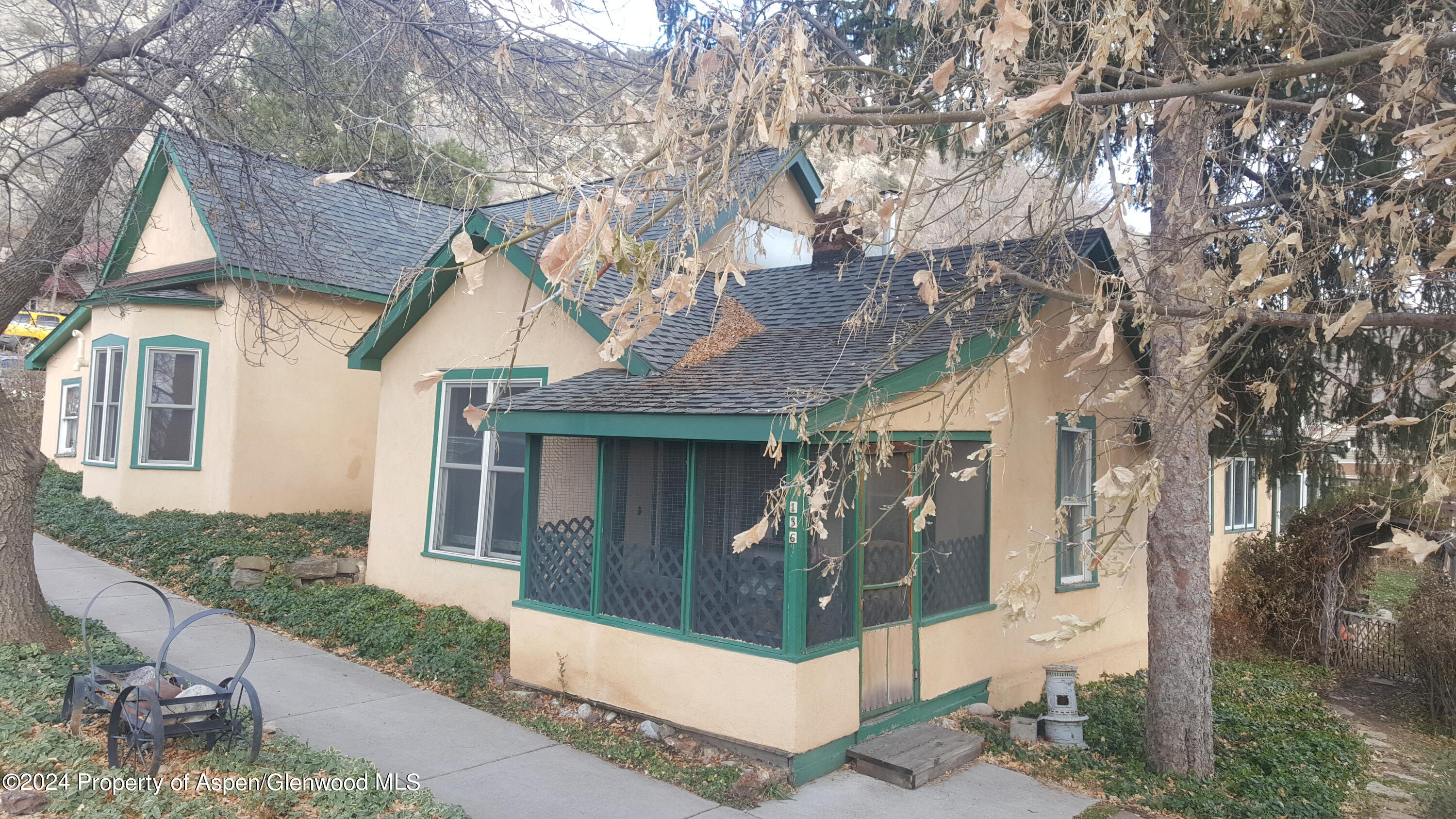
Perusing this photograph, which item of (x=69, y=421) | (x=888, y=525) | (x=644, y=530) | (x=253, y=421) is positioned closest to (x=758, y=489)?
(x=644, y=530)

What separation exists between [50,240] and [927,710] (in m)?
8.42

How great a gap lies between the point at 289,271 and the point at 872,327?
558 cm

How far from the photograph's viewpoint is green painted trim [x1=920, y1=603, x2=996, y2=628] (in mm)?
7781

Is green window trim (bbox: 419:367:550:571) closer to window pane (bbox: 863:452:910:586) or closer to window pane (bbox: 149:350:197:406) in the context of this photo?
window pane (bbox: 863:452:910:586)

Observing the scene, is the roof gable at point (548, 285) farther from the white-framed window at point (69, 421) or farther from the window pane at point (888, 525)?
the white-framed window at point (69, 421)

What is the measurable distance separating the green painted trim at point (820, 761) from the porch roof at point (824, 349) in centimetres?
238

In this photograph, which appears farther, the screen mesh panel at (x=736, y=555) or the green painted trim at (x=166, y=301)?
the green painted trim at (x=166, y=301)

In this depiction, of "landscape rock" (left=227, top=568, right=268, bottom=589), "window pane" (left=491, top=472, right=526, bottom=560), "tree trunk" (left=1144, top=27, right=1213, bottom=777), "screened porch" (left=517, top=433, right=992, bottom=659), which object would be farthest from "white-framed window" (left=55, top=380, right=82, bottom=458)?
"tree trunk" (left=1144, top=27, right=1213, bottom=777)

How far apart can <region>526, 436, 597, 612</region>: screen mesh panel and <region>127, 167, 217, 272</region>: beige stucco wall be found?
31.7ft

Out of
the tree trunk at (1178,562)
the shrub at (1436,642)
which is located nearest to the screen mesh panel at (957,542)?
the tree trunk at (1178,562)

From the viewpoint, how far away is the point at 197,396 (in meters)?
13.9

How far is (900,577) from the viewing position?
303 inches

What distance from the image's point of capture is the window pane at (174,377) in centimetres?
1397

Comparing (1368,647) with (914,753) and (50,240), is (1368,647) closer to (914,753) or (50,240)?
(914,753)
